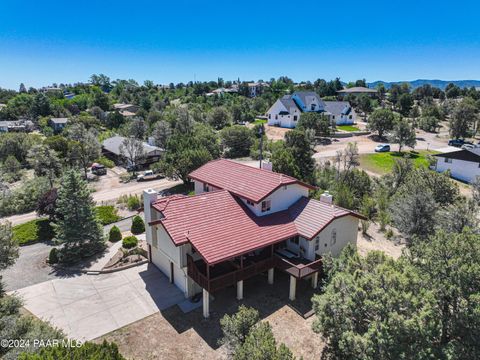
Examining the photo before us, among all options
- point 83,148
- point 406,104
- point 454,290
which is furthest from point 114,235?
point 406,104

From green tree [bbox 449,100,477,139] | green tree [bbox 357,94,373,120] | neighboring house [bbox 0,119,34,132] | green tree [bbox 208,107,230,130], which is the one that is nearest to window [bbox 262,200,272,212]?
green tree [bbox 208,107,230,130]

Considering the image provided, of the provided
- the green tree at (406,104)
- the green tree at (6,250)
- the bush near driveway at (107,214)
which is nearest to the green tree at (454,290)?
the green tree at (6,250)

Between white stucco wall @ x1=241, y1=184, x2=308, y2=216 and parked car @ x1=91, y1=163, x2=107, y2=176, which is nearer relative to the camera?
white stucco wall @ x1=241, y1=184, x2=308, y2=216

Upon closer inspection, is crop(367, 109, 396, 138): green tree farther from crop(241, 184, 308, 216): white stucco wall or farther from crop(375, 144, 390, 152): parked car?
crop(241, 184, 308, 216): white stucco wall

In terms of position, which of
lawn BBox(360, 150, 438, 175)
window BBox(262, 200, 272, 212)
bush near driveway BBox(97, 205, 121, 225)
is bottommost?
bush near driveway BBox(97, 205, 121, 225)

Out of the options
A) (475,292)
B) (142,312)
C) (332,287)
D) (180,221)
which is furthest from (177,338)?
(475,292)

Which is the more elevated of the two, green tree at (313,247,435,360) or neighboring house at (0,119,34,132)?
green tree at (313,247,435,360)
